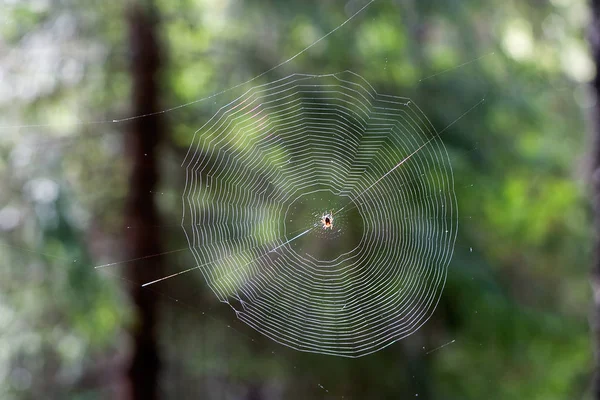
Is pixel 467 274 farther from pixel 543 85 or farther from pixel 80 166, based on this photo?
pixel 80 166

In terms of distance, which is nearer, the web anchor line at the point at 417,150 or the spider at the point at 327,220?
the web anchor line at the point at 417,150

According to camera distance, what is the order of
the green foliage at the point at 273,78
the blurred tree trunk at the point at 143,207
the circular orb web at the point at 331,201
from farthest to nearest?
the blurred tree trunk at the point at 143,207 < the green foliage at the point at 273,78 < the circular orb web at the point at 331,201

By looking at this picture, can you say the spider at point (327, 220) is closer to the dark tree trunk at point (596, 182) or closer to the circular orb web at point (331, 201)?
the circular orb web at point (331, 201)

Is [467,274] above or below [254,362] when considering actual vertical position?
above

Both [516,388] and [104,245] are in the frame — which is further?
[104,245]

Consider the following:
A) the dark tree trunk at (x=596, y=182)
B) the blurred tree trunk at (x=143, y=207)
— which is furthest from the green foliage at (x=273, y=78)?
the dark tree trunk at (x=596, y=182)

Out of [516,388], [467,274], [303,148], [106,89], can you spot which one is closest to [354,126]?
[303,148]
